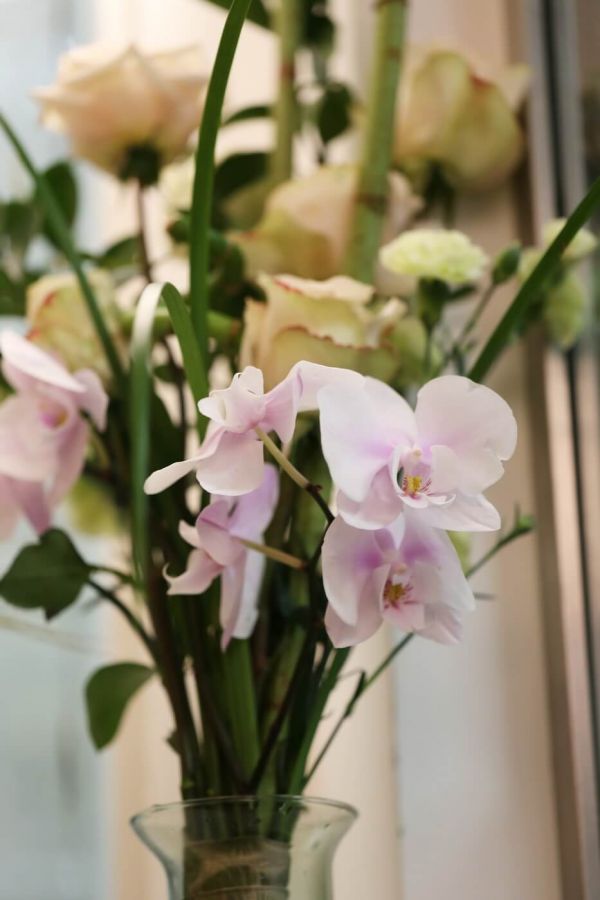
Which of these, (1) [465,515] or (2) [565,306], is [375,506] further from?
(2) [565,306]

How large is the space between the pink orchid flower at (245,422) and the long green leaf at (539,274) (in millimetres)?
112

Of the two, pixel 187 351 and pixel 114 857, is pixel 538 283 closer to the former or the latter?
pixel 187 351

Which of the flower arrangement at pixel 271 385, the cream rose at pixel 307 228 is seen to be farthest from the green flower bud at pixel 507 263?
the cream rose at pixel 307 228

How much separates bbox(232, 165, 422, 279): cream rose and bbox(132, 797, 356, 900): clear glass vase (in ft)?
0.99

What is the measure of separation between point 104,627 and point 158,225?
0.36 meters

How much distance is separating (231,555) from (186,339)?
0.09 meters

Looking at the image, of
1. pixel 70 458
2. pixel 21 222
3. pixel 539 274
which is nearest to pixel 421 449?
pixel 539 274

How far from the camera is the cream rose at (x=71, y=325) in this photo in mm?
603

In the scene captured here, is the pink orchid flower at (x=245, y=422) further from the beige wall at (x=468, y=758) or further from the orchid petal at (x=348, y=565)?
the beige wall at (x=468, y=758)

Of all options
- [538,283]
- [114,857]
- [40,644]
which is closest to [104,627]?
[40,644]

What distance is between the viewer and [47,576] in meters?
0.57

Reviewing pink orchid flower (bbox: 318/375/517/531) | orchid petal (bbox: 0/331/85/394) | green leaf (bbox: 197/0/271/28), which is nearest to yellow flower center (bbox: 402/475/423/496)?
pink orchid flower (bbox: 318/375/517/531)

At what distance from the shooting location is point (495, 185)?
2.56 feet

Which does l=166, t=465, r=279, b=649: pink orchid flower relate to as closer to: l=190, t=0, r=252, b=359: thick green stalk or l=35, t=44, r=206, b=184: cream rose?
l=190, t=0, r=252, b=359: thick green stalk
